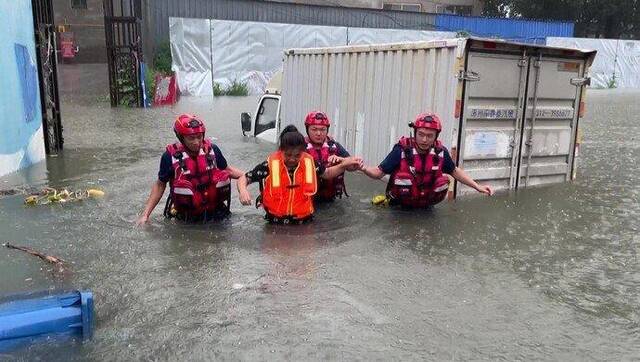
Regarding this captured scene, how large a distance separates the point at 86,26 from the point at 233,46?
15057 millimetres

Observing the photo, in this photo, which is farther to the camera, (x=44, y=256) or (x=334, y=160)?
(x=334, y=160)

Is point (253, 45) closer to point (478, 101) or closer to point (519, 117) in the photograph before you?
point (519, 117)

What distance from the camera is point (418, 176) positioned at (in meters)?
6.06

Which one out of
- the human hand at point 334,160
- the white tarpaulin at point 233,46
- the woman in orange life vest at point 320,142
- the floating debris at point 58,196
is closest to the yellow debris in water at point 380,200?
the woman in orange life vest at point 320,142

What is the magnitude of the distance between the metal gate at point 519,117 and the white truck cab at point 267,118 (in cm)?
507

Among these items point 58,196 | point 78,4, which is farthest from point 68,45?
point 58,196

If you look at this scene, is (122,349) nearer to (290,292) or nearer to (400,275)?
(290,292)

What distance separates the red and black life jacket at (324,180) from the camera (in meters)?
6.31

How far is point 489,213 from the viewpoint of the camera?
648 cm

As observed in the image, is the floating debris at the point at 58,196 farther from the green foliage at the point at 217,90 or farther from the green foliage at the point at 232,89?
the green foliage at the point at 232,89

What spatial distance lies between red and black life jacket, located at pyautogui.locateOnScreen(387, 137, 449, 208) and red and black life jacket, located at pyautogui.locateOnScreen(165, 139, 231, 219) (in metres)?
1.82

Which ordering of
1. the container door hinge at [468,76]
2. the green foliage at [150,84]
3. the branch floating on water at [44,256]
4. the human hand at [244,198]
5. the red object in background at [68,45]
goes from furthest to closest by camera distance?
the red object in background at [68,45] → the green foliage at [150,84] → the container door hinge at [468,76] → the human hand at [244,198] → the branch floating on water at [44,256]

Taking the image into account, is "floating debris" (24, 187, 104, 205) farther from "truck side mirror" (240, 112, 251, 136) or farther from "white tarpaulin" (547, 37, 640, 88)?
"white tarpaulin" (547, 37, 640, 88)

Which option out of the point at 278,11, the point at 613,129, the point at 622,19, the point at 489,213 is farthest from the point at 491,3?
the point at 489,213
